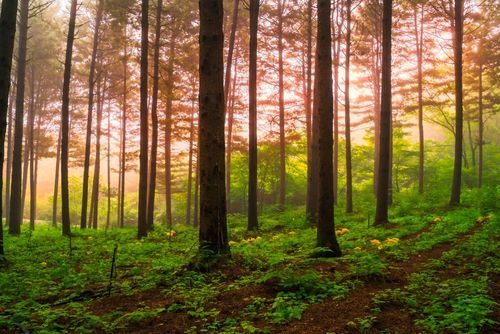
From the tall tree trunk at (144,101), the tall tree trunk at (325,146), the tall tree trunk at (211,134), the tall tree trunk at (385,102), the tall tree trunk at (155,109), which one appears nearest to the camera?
the tall tree trunk at (211,134)

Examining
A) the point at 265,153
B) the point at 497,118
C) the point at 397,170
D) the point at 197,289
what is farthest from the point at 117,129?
the point at 497,118

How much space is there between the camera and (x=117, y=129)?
29984 mm

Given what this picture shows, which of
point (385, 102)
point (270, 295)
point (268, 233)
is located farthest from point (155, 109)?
point (270, 295)

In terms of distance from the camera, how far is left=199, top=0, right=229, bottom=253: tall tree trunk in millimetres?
6773

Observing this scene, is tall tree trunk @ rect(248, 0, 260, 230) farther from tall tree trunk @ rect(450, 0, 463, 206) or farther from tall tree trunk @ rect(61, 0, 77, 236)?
tall tree trunk @ rect(450, 0, 463, 206)

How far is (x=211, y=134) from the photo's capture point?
22.2 feet

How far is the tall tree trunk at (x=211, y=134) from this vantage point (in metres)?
6.77

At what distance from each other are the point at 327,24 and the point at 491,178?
2686 centimetres

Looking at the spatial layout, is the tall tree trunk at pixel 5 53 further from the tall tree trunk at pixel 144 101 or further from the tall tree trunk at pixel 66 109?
the tall tree trunk at pixel 66 109

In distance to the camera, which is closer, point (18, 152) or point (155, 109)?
point (18, 152)

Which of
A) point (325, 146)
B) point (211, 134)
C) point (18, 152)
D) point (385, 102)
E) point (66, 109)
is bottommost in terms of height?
point (325, 146)

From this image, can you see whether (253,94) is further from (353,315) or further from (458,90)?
(353,315)

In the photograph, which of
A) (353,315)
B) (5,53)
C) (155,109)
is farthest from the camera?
(155,109)

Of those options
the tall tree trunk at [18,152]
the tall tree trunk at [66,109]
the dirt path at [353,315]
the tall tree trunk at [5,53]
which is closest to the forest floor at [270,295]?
the dirt path at [353,315]
